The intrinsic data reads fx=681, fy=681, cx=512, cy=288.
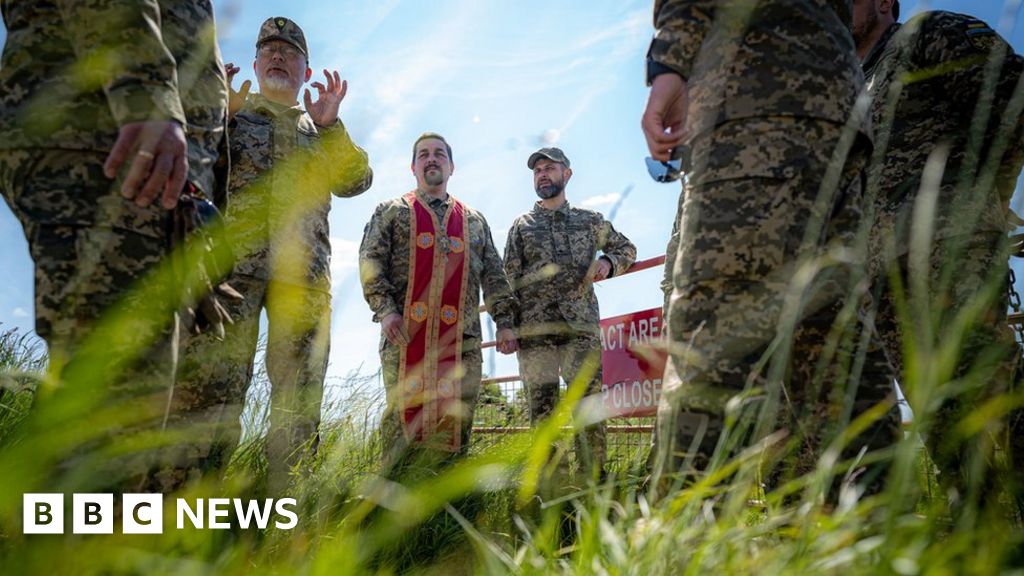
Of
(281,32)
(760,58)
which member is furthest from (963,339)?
(281,32)

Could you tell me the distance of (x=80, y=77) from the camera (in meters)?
1.56

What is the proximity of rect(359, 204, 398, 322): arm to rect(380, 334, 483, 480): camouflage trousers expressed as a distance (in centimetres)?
21

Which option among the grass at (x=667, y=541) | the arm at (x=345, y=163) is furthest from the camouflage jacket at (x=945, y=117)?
the arm at (x=345, y=163)

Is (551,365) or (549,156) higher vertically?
(549,156)

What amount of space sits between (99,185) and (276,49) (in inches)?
104

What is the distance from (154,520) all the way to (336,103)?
2.66m

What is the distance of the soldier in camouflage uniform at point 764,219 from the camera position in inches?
61.6

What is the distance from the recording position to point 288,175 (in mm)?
3479

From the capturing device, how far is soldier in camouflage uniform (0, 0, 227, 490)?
1.41 m

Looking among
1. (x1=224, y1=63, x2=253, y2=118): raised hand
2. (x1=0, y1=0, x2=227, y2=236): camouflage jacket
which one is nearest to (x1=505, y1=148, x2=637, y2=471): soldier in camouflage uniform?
(x1=224, y1=63, x2=253, y2=118): raised hand

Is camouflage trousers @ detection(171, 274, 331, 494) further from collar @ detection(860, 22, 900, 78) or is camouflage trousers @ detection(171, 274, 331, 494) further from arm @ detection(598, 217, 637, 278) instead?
collar @ detection(860, 22, 900, 78)

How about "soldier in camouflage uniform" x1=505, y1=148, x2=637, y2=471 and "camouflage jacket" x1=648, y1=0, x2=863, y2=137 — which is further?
"soldier in camouflage uniform" x1=505, y1=148, x2=637, y2=471

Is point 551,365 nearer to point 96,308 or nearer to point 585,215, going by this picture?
point 585,215

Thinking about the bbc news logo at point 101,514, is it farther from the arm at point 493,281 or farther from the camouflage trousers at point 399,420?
the arm at point 493,281
